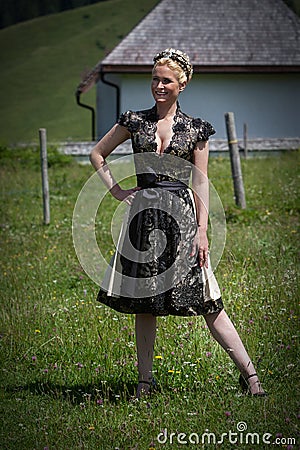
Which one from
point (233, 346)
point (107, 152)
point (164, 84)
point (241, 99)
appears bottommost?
point (233, 346)

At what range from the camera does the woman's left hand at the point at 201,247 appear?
477 cm

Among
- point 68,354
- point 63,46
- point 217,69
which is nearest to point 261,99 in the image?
point 217,69

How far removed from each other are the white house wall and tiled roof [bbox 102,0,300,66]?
0.61 metres

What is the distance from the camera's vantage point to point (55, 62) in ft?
230

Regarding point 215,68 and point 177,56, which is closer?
point 177,56

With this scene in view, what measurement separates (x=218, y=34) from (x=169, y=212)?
22799mm

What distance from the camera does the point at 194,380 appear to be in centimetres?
513

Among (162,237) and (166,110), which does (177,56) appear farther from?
(162,237)

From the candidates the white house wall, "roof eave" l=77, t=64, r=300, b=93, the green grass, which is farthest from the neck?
the white house wall

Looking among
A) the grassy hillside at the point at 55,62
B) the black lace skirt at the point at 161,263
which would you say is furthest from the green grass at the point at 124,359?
the grassy hillside at the point at 55,62

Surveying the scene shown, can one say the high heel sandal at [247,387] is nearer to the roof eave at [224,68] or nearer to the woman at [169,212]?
the woman at [169,212]

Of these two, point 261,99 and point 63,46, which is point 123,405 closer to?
point 261,99

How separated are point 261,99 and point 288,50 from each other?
1910 millimetres

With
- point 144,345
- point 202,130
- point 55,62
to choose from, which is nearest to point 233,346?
point 144,345
